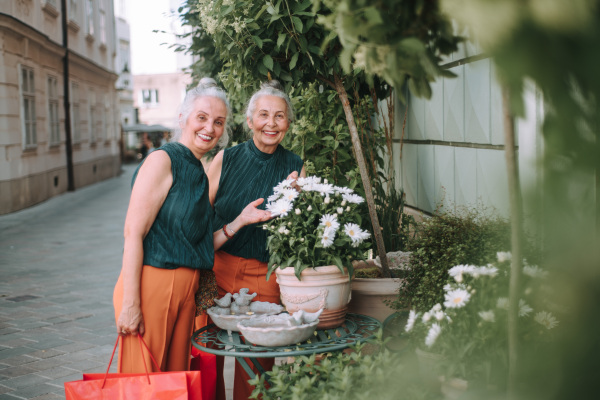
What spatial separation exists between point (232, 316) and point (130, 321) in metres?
0.43

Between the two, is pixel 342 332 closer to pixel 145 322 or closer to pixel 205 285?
pixel 205 285

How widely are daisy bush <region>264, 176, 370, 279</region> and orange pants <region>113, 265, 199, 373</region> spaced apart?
1.39 feet

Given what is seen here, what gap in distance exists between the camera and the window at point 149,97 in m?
62.9

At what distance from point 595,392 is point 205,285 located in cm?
222

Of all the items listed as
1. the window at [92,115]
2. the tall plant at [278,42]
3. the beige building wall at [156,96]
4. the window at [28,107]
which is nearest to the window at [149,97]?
the beige building wall at [156,96]

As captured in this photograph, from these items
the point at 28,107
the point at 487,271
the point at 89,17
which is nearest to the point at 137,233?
the point at 487,271

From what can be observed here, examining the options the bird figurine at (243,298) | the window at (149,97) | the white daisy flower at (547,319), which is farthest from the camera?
the window at (149,97)

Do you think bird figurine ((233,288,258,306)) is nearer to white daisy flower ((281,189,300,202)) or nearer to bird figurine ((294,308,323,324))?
bird figurine ((294,308,323,324))

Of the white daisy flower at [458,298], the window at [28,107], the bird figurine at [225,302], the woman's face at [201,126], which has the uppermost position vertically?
the window at [28,107]

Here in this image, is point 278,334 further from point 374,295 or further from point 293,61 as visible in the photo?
point 293,61

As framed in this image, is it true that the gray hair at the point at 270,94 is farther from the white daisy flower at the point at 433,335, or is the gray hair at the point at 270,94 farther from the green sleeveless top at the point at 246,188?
the white daisy flower at the point at 433,335

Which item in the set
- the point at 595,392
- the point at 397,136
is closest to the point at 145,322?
the point at 595,392

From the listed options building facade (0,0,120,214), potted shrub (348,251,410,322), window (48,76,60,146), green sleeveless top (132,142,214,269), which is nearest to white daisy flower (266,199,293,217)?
green sleeveless top (132,142,214,269)

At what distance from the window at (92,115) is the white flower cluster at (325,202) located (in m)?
22.2
